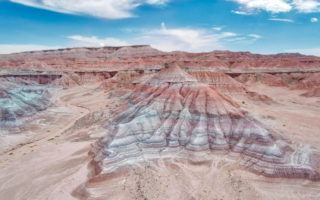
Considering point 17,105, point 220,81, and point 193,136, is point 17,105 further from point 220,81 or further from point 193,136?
point 220,81

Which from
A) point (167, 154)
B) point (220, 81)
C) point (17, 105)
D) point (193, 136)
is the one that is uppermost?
point (220, 81)

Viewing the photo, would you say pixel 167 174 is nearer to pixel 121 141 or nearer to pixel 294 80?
pixel 121 141

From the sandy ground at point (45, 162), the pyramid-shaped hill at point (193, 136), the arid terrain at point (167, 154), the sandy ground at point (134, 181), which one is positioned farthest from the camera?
the pyramid-shaped hill at point (193, 136)

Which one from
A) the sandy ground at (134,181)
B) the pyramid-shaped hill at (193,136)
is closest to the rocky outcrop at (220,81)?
the sandy ground at (134,181)

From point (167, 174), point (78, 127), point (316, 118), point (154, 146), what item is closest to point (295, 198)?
point (167, 174)

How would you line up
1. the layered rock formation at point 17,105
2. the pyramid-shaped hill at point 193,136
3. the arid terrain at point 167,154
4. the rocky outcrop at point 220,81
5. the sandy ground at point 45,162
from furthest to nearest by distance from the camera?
1. the rocky outcrop at point 220,81
2. the layered rock formation at point 17,105
3. the pyramid-shaped hill at point 193,136
4. the sandy ground at point 45,162
5. the arid terrain at point 167,154

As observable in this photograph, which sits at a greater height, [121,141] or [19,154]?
[121,141]

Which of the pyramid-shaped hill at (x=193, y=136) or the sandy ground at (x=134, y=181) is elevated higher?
the pyramid-shaped hill at (x=193, y=136)

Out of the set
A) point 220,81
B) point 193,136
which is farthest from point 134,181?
point 220,81

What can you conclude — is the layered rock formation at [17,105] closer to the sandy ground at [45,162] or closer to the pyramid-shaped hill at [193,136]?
the sandy ground at [45,162]
